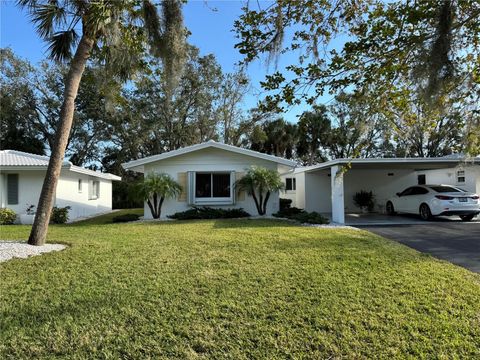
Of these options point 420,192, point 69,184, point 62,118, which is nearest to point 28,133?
point 69,184

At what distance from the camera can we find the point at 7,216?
1280 centimetres

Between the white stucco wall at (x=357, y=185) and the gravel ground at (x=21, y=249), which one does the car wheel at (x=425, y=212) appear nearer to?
the white stucco wall at (x=357, y=185)

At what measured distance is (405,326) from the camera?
341cm

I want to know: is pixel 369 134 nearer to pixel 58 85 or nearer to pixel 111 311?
pixel 111 311

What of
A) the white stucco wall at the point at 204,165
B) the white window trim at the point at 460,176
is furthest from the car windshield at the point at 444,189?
the white stucco wall at the point at 204,165

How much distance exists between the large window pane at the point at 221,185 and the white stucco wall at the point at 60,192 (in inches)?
270

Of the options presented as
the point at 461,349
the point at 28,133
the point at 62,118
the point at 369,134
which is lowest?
the point at 461,349

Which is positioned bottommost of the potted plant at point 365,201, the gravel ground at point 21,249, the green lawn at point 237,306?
the green lawn at point 237,306

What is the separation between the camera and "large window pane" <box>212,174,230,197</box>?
49.1ft

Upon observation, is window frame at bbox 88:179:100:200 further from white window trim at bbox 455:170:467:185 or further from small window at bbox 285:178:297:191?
white window trim at bbox 455:170:467:185

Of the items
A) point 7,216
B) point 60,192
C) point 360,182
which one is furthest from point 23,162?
point 360,182

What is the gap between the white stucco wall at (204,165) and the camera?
1461 cm

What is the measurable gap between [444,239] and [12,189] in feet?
52.2

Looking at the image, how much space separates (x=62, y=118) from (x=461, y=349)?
24.6ft
